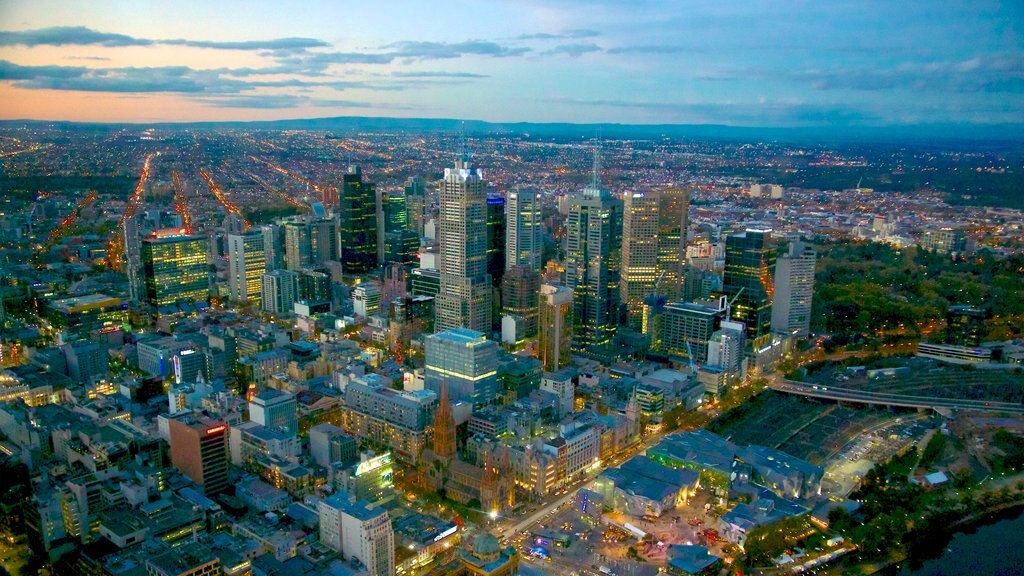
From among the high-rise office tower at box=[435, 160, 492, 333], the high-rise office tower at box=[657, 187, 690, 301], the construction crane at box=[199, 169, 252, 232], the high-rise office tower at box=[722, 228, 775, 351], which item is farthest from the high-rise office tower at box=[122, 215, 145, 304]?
the high-rise office tower at box=[722, 228, 775, 351]

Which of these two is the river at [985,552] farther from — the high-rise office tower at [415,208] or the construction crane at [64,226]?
the construction crane at [64,226]

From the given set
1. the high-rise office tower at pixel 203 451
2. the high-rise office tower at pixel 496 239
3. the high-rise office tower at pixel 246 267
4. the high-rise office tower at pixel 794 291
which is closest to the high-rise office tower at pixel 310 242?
the high-rise office tower at pixel 246 267

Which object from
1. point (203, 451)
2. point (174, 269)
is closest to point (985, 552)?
point (203, 451)

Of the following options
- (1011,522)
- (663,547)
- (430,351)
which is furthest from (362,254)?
(1011,522)

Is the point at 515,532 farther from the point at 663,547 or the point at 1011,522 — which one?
the point at 1011,522

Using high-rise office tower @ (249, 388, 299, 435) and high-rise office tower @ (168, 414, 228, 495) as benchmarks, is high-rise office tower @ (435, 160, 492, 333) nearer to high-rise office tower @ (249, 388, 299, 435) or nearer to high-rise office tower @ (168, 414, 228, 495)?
high-rise office tower @ (249, 388, 299, 435)

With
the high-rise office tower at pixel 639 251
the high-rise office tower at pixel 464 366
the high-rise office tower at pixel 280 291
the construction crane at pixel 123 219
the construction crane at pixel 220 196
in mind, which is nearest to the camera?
the high-rise office tower at pixel 464 366

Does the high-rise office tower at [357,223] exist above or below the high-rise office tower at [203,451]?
above

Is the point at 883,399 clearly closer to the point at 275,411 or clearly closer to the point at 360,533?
the point at 360,533
